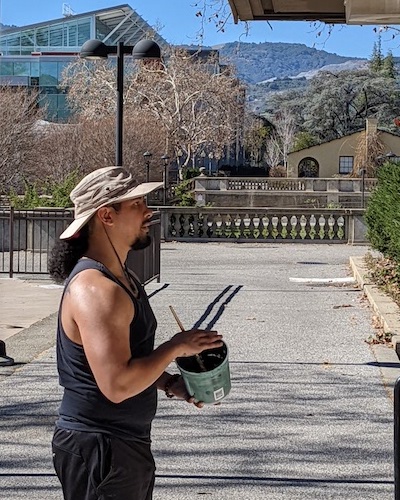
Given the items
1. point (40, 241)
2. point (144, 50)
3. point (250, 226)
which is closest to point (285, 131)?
point (250, 226)

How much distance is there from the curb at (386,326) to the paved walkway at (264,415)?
0.15 feet

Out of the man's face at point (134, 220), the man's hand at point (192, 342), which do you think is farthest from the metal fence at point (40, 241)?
the man's hand at point (192, 342)

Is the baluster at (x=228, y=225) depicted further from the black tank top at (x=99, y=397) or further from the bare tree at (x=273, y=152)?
the bare tree at (x=273, y=152)

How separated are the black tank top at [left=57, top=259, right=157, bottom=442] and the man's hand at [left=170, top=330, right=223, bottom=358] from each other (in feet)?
0.38

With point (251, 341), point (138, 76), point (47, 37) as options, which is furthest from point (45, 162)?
point (47, 37)

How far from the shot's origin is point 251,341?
38.5ft

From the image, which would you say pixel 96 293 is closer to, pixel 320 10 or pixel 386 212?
pixel 320 10

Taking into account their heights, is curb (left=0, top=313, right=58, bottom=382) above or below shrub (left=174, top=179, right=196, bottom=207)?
below

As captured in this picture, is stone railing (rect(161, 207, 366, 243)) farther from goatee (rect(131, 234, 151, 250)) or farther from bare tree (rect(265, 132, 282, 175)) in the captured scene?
bare tree (rect(265, 132, 282, 175))

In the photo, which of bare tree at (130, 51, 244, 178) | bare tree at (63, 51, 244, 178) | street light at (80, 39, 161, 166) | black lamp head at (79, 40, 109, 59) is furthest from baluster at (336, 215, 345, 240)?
bare tree at (130, 51, 244, 178)

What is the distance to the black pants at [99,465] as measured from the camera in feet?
11.7

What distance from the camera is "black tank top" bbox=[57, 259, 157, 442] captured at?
3.56 m

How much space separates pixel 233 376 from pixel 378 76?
104m

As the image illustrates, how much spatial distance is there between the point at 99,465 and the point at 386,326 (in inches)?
340
